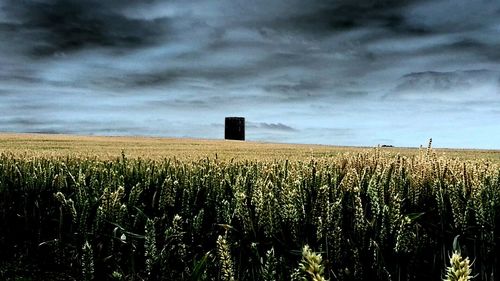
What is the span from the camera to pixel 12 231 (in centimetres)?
397

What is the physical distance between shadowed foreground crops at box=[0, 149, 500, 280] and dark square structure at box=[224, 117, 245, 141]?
31.9m

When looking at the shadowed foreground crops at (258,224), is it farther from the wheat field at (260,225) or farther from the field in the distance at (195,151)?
the field in the distance at (195,151)

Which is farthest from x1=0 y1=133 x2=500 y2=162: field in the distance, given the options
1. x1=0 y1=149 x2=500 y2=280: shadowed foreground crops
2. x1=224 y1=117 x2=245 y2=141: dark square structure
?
x1=224 y1=117 x2=245 y2=141: dark square structure

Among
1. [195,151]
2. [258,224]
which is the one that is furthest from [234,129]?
[258,224]

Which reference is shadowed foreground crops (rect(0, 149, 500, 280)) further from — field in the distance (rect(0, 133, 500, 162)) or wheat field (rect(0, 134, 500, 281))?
field in the distance (rect(0, 133, 500, 162))

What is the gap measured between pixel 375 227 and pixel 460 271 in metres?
1.62

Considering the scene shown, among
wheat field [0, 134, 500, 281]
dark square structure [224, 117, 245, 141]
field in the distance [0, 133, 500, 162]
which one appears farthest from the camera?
dark square structure [224, 117, 245, 141]

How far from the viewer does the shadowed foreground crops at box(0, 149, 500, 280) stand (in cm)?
230

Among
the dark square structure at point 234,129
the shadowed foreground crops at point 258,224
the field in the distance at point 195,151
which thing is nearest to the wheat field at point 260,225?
the shadowed foreground crops at point 258,224

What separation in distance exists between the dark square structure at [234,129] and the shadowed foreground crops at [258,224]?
31942mm

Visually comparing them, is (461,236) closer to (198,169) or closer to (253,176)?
(253,176)

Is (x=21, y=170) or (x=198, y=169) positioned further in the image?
(x=21, y=170)

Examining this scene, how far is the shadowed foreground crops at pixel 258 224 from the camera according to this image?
7.55 feet

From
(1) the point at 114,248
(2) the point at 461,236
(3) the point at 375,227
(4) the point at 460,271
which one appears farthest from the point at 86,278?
(4) the point at 460,271
